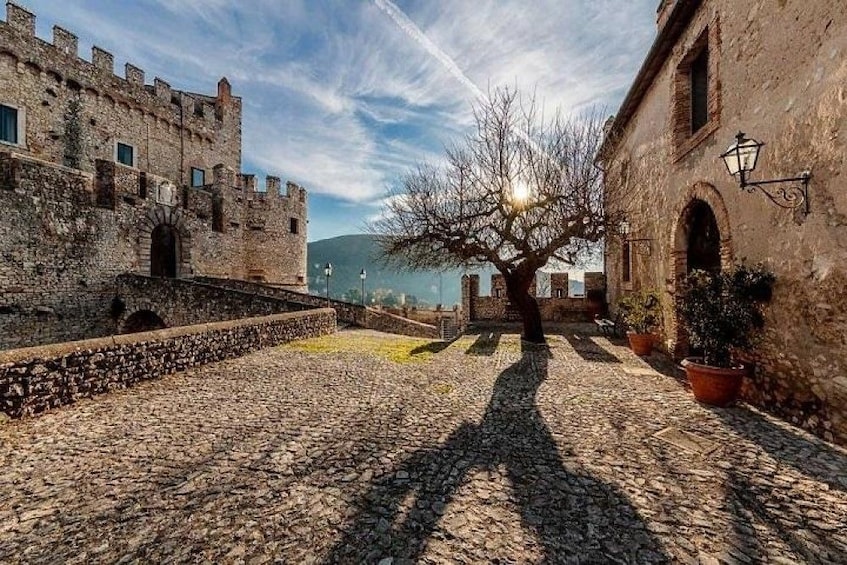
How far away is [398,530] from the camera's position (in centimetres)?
256

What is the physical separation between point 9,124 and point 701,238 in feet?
82.9

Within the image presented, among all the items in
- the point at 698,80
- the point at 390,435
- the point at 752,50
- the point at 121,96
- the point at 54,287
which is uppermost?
the point at 121,96

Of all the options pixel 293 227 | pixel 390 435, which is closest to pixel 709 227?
pixel 390 435

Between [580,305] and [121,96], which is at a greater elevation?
[121,96]

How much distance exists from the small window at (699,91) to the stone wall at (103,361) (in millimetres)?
11097

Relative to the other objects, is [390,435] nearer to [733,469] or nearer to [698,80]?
[733,469]

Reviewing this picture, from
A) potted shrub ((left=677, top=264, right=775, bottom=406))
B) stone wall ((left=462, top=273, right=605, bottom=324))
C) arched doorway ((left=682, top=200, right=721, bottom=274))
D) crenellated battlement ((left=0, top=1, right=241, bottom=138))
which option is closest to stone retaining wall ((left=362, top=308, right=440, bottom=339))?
stone wall ((left=462, top=273, right=605, bottom=324))

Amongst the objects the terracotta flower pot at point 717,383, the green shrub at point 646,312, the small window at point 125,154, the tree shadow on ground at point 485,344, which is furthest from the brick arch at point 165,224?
the terracotta flower pot at point 717,383

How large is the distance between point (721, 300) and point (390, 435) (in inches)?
198

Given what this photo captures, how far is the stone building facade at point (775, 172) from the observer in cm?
405

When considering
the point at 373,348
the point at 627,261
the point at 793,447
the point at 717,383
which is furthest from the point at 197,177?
the point at 793,447

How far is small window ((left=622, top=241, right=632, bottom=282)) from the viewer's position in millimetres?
11879

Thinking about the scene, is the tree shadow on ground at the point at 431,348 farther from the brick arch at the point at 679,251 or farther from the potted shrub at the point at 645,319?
the brick arch at the point at 679,251

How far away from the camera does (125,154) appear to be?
20.0 m
